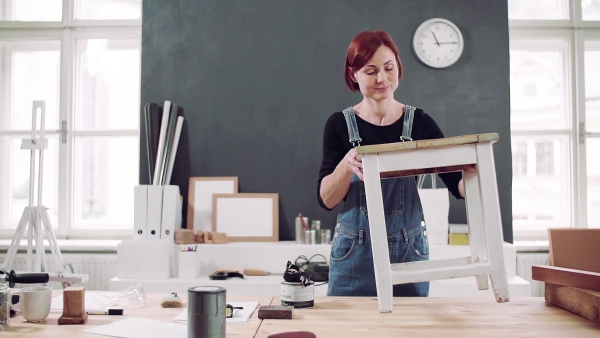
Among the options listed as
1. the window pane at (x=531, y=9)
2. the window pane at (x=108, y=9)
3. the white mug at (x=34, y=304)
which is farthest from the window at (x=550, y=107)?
the white mug at (x=34, y=304)

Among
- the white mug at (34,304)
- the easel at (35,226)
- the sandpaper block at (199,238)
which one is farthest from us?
the sandpaper block at (199,238)

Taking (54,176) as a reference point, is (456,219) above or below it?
below

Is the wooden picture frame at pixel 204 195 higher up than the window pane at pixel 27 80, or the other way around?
the window pane at pixel 27 80

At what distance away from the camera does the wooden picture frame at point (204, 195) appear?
3.98 meters

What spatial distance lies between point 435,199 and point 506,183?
0.73 m

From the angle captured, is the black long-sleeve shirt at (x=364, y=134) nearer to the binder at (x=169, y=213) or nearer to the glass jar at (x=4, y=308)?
the glass jar at (x=4, y=308)

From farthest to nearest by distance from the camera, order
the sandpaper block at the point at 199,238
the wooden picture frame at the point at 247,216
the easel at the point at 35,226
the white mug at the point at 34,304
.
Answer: the wooden picture frame at the point at 247,216
the sandpaper block at the point at 199,238
the easel at the point at 35,226
the white mug at the point at 34,304

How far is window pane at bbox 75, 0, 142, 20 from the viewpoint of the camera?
4.64 meters

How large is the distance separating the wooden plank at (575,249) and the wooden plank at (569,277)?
0.46 feet

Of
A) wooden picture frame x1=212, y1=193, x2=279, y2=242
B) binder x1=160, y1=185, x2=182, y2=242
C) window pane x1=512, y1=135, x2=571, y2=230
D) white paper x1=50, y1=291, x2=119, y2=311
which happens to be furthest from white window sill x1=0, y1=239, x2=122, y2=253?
window pane x1=512, y1=135, x2=571, y2=230

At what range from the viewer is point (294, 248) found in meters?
3.62

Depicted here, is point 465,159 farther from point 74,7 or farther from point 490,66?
point 74,7

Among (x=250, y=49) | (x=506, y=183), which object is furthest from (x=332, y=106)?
(x=506, y=183)

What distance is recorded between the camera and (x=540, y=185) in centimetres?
447
